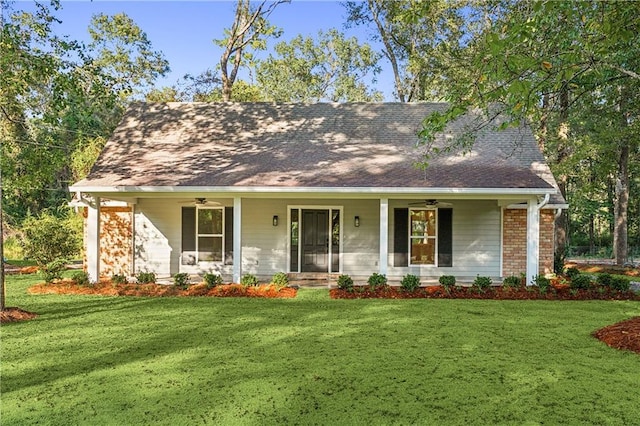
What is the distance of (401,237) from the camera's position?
1277 centimetres

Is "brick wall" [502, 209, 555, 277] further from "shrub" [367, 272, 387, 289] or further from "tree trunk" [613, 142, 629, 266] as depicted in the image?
"tree trunk" [613, 142, 629, 266]

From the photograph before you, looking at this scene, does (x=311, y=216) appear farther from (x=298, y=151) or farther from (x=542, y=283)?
(x=542, y=283)

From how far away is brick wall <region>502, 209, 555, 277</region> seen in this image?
484 inches

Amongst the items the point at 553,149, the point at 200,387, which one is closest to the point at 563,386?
the point at 200,387

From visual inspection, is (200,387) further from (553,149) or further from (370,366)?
(553,149)

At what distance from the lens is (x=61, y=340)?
20.9ft

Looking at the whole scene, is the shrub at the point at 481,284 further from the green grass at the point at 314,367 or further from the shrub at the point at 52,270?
the shrub at the point at 52,270

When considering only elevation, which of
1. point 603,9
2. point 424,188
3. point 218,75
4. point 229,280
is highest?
point 218,75

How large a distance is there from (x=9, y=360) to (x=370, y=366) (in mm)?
4239

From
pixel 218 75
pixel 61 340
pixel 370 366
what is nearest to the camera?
pixel 370 366

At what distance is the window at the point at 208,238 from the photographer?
12914 millimetres

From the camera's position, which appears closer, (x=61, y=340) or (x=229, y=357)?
(x=229, y=357)

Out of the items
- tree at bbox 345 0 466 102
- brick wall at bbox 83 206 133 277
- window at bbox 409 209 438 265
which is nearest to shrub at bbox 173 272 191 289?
brick wall at bbox 83 206 133 277

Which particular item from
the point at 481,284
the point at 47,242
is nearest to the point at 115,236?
the point at 47,242
